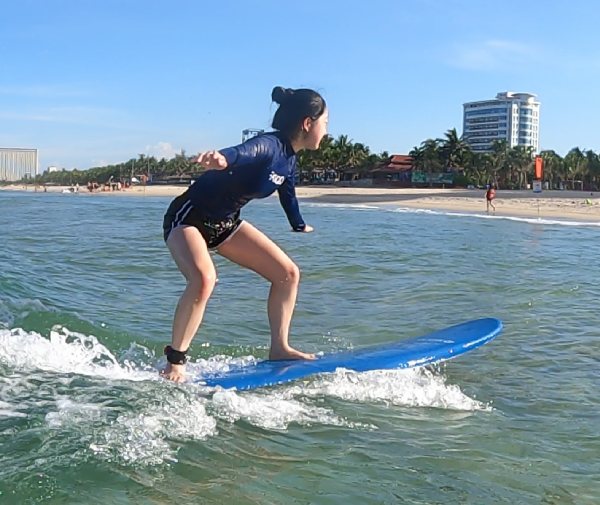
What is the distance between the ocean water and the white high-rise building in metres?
153

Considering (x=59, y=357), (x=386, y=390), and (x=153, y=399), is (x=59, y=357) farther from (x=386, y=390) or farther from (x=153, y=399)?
(x=386, y=390)

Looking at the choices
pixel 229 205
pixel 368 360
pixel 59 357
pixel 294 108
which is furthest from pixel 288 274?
pixel 59 357

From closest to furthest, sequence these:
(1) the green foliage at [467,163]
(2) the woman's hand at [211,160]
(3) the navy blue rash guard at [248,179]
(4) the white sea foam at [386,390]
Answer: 1. (2) the woman's hand at [211,160]
2. (3) the navy blue rash guard at [248,179]
3. (4) the white sea foam at [386,390]
4. (1) the green foliage at [467,163]

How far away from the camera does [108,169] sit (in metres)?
162

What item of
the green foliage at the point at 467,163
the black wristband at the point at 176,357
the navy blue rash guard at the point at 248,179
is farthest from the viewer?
the green foliage at the point at 467,163

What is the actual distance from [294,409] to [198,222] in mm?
1202

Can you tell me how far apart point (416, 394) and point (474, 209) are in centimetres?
4330

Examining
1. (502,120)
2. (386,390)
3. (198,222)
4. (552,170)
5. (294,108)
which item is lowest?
(386,390)

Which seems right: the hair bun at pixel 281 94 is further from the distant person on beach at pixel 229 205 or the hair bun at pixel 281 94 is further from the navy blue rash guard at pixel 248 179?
the navy blue rash guard at pixel 248 179

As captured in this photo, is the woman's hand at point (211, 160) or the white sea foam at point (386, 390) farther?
the white sea foam at point (386, 390)

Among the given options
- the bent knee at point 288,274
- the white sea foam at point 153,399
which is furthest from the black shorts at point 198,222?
the white sea foam at point 153,399

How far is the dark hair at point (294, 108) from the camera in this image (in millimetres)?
4469

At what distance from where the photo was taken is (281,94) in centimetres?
452

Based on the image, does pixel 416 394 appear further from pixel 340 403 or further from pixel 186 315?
pixel 186 315
